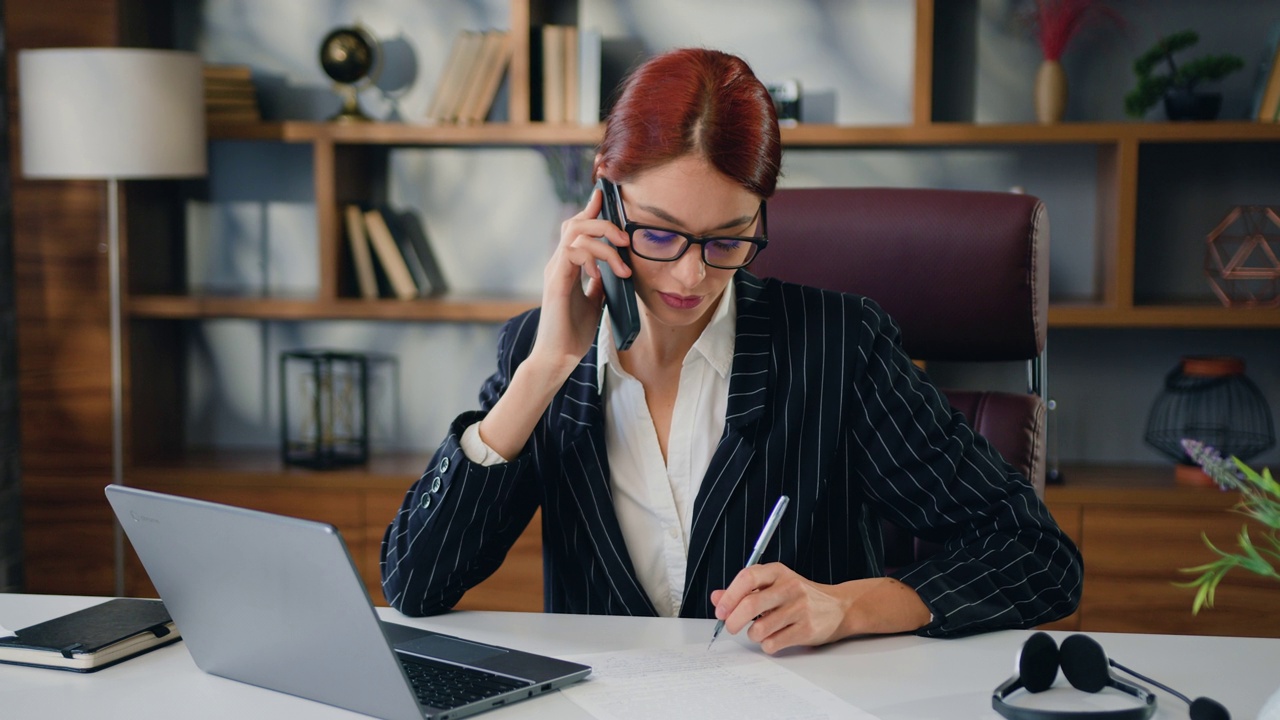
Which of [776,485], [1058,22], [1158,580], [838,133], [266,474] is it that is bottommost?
[1158,580]

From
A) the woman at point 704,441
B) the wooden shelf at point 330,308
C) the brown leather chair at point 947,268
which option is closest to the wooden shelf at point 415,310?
the wooden shelf at point 330,308

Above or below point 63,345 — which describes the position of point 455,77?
above

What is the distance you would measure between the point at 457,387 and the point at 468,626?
1938 millimetres

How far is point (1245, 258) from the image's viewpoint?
2.73 meters

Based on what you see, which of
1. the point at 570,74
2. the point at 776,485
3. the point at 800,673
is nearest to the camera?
the point at 800,673

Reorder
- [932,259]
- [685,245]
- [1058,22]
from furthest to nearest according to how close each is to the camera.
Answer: [1058,22]
[932,259]
[685,245]

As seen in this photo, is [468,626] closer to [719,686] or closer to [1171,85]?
[719,686]

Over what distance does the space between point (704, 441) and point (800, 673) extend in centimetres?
39

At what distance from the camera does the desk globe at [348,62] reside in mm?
2867

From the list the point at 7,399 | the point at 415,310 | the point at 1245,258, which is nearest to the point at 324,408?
the point at 415,310

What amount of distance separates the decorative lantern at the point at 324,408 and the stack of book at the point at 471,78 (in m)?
Result: 0.63

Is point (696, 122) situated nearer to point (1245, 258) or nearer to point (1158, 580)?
point (1158, 580)

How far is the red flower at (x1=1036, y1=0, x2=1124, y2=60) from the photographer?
8.75 feet

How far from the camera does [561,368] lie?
4.22ft
